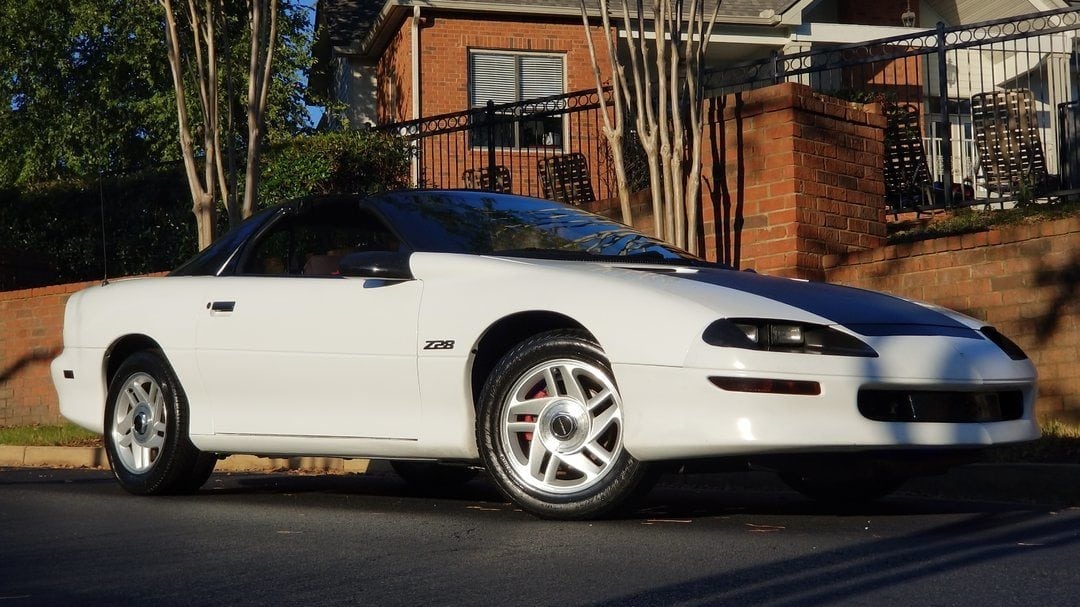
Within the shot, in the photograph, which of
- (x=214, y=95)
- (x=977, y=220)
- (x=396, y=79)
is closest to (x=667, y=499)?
(x=977, y=220)

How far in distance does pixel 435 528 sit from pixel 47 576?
1.48 metres

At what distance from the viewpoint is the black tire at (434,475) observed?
25.4 feet

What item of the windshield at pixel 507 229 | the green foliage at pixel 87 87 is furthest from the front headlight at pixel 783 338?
the green foliage at pixel 87 87

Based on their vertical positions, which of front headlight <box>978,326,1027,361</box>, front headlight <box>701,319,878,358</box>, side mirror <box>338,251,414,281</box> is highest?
side mirror <box>338,251,414,281</box>

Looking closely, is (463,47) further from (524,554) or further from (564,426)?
(524,554)

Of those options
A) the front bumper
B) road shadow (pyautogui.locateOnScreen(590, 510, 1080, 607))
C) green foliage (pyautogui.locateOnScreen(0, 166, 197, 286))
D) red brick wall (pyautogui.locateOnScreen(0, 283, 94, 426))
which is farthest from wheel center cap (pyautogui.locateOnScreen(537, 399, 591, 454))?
green foliage (pyautogui.locateOnScreen(0, 166, 197, 286))

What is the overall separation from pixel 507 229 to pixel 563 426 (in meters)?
1.25

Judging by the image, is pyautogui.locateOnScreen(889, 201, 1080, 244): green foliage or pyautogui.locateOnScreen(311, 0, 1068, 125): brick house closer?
pyautogui.locateOnScreen(889, 201, 1080, 244): green foliage

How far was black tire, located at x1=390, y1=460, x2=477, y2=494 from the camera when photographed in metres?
7.74

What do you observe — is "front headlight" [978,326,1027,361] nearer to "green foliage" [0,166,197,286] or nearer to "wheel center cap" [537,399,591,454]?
"wheel center cap" [537,399,591,454]

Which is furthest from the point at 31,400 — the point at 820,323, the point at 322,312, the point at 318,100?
the point at 318,100

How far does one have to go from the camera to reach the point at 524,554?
4.80m

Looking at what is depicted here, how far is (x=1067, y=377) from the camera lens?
8.79m

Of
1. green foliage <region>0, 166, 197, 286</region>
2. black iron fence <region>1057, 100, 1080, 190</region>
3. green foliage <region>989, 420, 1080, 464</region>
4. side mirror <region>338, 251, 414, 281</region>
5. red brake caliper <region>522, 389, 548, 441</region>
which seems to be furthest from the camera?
green foliage <region>0, 166, 197, 286</region>
